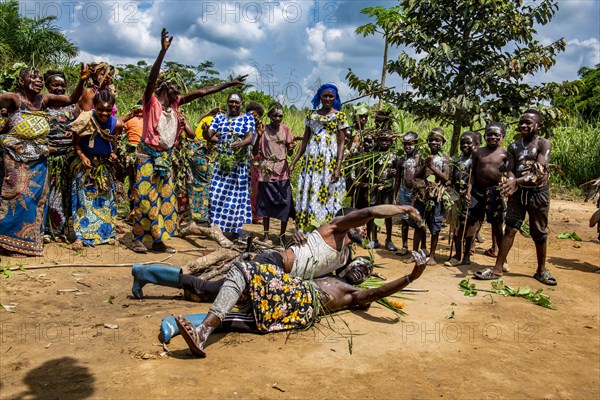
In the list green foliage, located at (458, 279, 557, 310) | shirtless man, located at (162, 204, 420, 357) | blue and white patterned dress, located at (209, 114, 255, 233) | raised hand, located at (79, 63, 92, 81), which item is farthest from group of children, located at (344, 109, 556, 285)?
raised hand, located at (79, 63, 92, 81)

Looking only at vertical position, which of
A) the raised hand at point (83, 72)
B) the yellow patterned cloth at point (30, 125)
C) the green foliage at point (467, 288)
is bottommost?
the green foliage at point (467, 288)

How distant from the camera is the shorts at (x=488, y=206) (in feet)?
19.5

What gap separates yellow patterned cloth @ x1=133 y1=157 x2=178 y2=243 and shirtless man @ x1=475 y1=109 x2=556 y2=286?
3602mm

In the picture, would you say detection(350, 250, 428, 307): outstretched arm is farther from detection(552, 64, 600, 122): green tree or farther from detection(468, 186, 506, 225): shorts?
detection(552, 64, 600, 122): green tree

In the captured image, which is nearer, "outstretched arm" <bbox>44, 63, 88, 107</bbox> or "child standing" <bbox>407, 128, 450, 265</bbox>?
"outstretched arm" <bbox>44, 63, 88, 107</bbox>

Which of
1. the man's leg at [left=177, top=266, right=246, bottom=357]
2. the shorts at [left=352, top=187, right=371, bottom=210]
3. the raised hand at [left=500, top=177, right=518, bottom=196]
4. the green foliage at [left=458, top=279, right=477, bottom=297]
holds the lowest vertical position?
the green foliage at [left=458, top=279, right=477, bottom=297]

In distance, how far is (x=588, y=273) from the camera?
21.2ft

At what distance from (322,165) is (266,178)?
842mm

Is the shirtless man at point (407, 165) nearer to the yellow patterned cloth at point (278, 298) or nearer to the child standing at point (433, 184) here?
the child standing at point (433, 184)

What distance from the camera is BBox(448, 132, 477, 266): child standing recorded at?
621cm

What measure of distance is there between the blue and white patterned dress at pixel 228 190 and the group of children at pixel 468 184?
1481 millimetres

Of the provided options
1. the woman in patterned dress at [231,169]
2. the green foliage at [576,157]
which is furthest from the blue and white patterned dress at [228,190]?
the green foliage at [576,157]

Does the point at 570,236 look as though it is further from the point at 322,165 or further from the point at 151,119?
the point at 151,119

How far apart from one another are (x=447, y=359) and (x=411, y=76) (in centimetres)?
473
